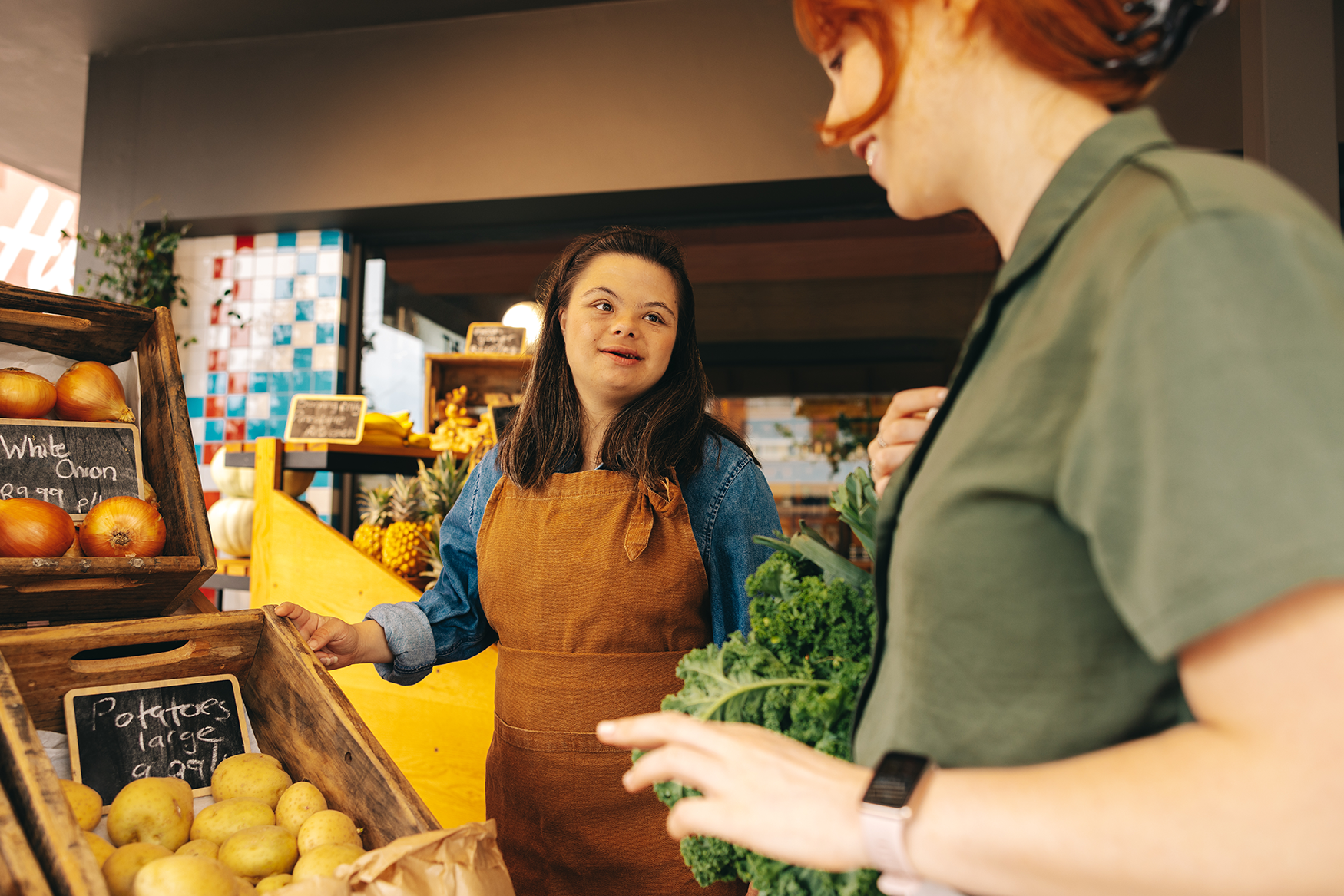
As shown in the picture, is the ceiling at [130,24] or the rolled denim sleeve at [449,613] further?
the ceiling at [130,24]

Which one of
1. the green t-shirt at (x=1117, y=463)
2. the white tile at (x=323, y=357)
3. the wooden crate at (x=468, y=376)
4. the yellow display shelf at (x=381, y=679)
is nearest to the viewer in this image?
the green t-shirt at (x=1117, y=463)

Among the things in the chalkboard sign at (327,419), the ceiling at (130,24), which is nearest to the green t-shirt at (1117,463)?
the chalkboard sign at (327,419)

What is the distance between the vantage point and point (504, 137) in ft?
12.7

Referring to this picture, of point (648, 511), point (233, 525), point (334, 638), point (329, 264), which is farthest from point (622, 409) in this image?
point (329, 264)

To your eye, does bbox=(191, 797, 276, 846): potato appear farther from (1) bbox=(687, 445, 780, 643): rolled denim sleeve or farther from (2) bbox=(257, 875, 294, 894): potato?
(1) bbox=(687, 445, 780, 643): rolled denim sleeve

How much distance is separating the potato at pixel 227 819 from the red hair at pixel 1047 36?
3.10ft

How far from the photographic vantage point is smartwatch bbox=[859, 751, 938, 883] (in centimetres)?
46

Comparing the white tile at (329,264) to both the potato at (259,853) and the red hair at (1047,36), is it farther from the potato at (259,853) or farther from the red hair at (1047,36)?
the red hair at (1047,36)

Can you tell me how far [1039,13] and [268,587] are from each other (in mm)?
2472

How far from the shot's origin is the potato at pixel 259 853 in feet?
2.98

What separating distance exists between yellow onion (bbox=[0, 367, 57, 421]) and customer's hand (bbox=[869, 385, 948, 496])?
1126 mm

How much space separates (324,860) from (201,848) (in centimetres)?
17

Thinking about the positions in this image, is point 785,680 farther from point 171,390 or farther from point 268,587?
point 268,587

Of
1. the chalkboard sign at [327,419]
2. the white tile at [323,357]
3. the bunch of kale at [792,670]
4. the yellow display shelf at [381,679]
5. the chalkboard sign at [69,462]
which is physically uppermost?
the white tile at [323,357]
